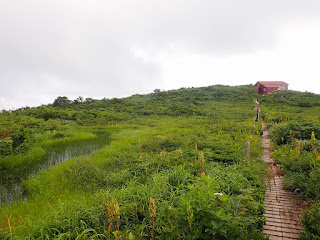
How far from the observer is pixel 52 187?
8.16 metres

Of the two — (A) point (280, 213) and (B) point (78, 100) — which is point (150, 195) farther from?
(B) point (78, 100)

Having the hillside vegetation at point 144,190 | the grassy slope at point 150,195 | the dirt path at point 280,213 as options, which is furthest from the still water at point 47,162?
the dirt path at point 280,213

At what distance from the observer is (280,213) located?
5.72 m

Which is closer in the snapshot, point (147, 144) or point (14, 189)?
point (14, 189)

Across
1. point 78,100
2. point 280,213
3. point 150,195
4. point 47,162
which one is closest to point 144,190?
point 150,195

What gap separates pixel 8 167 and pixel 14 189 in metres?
3.37

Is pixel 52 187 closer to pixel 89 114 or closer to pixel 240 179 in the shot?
pixel 240 179

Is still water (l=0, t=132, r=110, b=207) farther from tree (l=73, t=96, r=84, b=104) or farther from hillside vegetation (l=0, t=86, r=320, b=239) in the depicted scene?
tree (l=73, t=96, r=84, b=104)

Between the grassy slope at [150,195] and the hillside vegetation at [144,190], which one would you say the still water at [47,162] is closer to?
the hillside vegetation at [144,190]

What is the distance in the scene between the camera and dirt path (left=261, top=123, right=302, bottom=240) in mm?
4973

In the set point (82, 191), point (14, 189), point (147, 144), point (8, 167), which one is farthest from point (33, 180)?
point (147, 144)

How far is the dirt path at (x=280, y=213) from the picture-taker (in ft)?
16.3

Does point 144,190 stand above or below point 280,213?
above

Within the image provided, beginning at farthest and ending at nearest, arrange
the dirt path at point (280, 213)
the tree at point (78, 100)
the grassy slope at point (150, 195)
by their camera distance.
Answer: the tree at point (78, 100)
the dirt path at point (280, 213)
the grassy slope at point (150, 195)
